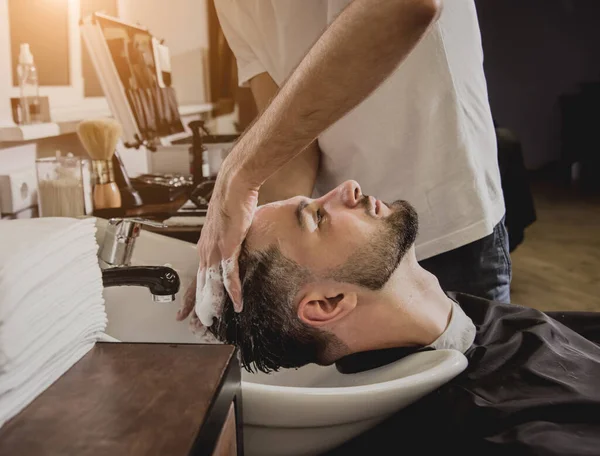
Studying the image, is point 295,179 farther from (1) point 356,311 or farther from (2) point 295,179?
(1) point 356,311

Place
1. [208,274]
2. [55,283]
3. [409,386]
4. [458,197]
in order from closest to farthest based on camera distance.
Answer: [55,283] < [409,386] < [208,274] < [458,197]

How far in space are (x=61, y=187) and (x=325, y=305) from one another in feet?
2.99

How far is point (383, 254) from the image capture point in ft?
4.29

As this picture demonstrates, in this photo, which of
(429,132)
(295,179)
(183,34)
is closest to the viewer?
(429,132)

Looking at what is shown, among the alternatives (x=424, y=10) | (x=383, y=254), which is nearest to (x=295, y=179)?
(x=383, y=254)

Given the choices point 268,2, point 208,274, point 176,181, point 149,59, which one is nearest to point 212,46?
point 149,59

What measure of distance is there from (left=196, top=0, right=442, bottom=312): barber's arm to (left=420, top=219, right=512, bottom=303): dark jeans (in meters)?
0.67

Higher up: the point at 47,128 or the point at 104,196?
the point at 47,128

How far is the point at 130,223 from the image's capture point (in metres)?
1.31

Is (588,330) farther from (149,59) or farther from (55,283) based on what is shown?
(149,59)

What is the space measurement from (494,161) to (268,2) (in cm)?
74

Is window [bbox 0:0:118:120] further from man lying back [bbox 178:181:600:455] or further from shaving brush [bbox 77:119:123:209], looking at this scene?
man lying back [bbox 178:181:600:455]

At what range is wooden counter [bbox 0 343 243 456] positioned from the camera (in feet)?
1.99

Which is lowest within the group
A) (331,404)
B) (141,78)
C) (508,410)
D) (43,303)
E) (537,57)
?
(508,410)
